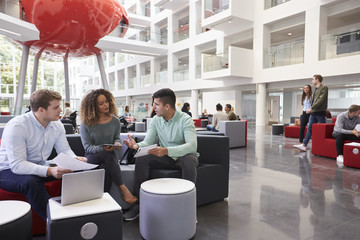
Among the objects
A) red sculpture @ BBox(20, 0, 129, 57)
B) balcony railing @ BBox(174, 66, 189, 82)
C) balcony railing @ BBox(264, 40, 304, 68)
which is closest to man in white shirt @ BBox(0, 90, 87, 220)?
red sculpture @ BBox(20, 0, 129, 57)

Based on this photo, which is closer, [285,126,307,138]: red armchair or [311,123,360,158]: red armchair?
[311,123,360,158]: red armchair

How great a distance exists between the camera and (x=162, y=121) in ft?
9.12

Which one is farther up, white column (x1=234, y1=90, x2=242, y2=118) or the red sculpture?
the red sculpture

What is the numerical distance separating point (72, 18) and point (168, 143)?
498 cm

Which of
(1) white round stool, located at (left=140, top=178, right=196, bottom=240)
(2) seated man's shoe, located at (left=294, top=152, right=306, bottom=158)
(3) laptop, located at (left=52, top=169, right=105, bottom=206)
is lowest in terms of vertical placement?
(2) seated man's shoe, located at (left=294, top=152, right=306, bottom=158)

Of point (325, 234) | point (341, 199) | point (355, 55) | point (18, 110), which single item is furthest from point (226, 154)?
point (18, 110)

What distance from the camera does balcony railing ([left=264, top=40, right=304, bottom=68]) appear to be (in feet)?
39.5

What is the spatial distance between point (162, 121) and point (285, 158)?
3.87 meters

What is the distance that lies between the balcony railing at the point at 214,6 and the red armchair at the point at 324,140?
32.6ft

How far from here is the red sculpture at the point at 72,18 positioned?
5855 mm

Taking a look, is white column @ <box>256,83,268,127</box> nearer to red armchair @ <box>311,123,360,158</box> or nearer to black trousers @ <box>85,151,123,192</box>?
red armchair @ <box>311,123,360,158</box>

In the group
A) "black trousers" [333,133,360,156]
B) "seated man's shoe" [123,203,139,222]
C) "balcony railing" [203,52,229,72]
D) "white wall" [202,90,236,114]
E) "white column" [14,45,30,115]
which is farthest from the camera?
"white wall" [202,90,236,114]

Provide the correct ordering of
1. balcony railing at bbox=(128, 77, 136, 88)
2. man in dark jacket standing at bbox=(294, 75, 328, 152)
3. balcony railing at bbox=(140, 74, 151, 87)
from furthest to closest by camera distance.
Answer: balcony railing at bbox=(128, 77, 136, 88), balcony railing at bbox=(140, 74, 151, 87), man in dark jacket standing at bbox=(294, 75, 328, 152)

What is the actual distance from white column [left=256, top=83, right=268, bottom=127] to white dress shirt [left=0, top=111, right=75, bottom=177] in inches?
514
